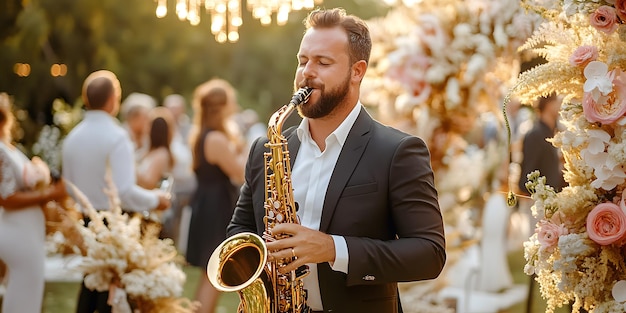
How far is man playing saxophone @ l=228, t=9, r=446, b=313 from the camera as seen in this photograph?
9.70ft

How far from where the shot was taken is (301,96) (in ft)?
9.98

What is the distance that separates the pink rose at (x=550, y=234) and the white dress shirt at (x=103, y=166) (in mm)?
3531

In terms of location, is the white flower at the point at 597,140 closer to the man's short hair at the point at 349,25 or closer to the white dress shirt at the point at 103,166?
the man's short hair at the point at 349,25

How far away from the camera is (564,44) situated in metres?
3.13

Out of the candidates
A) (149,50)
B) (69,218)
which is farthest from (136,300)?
(149,50)

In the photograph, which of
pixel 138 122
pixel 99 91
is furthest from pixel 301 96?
pixel 138 122

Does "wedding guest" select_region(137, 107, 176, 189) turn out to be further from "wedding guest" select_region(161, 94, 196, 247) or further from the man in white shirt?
"wedding guest" select_region(161, 94, 196, 247)

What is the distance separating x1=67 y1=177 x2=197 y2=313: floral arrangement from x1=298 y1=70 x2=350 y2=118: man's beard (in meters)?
2.02

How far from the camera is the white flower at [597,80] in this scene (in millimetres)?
2869

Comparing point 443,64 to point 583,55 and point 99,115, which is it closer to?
point 99,115

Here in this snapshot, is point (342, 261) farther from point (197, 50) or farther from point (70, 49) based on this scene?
point (197, 50)

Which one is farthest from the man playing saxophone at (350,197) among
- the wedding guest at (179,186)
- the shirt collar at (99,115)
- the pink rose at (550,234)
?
the wedding guest at (179,186)

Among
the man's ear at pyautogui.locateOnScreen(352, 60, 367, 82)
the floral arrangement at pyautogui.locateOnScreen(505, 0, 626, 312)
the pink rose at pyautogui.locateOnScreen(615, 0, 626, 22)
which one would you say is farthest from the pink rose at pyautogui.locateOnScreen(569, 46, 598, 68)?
the man's ear at pyautogui.locateOnScreen(352, 60, 367, 82)

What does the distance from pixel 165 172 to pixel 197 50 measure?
38.7 ft
